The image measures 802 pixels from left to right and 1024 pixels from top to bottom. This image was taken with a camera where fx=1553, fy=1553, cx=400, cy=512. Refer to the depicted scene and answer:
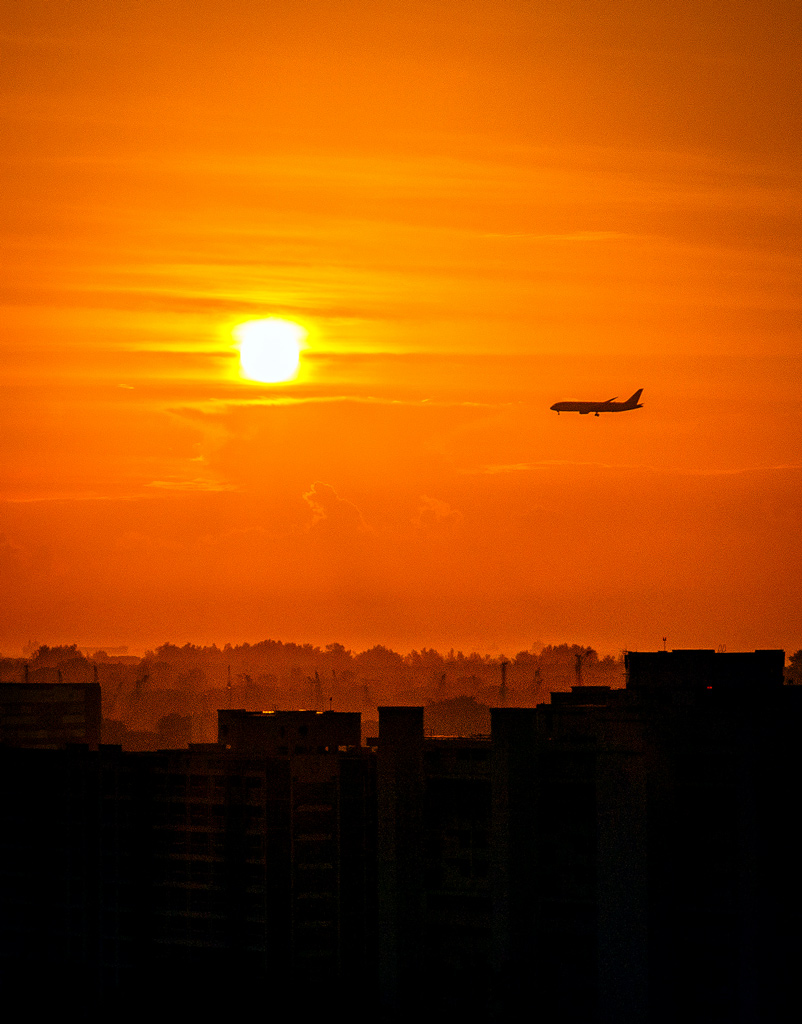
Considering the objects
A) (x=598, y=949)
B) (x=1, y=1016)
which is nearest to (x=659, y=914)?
(x=598, y=949)

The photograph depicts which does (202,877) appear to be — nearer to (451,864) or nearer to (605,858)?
(451,864)

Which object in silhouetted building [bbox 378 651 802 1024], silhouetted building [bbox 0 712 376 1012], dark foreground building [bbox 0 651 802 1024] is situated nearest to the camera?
silhouetted building [bbox 378 651 802 1024]

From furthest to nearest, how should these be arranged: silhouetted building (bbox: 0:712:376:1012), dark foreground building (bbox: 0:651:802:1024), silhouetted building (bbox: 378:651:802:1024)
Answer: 1. silhouetted building (bbox: 0:712:376:1012)
2. dark foreground building (bbox: 0:651:802:1024)
3. silhouetted building (bbox: 378:651:802:1024)

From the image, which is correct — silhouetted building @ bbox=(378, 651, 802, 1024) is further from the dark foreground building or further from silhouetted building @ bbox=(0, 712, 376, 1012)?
silhouetted building @ bbox=(0, 712, 376, 1012)

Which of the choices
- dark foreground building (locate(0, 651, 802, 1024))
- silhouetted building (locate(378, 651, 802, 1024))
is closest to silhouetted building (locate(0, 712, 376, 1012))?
dark foreground building (locate(0, 651, 802, 1024))

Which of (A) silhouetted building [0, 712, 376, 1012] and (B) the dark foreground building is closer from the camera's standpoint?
(B) the dark foreground building

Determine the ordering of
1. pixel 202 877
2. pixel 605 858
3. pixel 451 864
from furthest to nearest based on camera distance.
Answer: pixel 202 877
pixel 451 864
pixel 605 858

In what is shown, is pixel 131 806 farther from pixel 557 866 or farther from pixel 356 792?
pixel 557 866

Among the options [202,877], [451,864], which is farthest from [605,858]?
[202,877]
